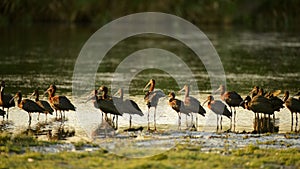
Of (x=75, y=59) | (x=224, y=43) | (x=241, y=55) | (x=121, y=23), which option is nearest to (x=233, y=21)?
(x=121, y=23)

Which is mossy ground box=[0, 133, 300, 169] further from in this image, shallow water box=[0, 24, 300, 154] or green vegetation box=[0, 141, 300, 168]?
shallow water box=[0, 24, 300, 154]

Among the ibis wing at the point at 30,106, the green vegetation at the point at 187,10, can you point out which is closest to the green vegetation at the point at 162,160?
the ibis wing at the point at 30,106

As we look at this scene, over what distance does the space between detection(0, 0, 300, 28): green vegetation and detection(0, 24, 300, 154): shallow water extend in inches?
190

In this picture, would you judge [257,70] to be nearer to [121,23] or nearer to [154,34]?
[154,34]

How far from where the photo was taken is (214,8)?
5878 cm

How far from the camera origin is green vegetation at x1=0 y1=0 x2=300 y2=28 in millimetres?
57844

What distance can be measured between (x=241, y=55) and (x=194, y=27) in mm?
21584

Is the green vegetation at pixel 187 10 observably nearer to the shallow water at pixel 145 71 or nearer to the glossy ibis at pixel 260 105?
the shallow water at pixel 145 71

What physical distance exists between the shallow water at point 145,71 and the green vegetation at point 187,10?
15.9ft

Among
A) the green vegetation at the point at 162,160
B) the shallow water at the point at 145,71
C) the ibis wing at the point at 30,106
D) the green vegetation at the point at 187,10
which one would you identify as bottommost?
the green vegetation at the point at 162,160

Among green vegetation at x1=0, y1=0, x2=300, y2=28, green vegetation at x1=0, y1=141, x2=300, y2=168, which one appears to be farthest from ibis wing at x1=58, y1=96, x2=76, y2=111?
green vegetation at x1=0, y1=0, x2=300, y2=28

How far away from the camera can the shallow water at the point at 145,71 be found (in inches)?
687

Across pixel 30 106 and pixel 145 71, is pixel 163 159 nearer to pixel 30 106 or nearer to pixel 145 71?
pixel 30 106

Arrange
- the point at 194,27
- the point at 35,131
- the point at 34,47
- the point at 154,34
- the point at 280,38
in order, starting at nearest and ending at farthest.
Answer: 1. the point at 35,131
2. the point at 34,47
3. the point at 280,38
4. the point at 154,34
5. the point at 194,27
